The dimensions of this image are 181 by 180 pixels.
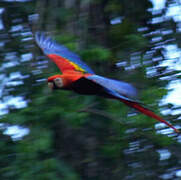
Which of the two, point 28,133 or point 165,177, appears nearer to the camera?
point 28,133

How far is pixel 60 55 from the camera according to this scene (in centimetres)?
379

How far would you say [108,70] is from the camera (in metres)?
3.80

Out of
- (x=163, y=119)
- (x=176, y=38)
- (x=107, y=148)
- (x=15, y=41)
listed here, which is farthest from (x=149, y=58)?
(x=15, y=41)

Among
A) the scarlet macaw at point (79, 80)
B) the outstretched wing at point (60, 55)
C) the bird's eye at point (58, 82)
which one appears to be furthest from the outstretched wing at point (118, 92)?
the outstretched wing at point (60, 55)

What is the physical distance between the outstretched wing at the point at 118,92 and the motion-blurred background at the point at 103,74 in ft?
0.30

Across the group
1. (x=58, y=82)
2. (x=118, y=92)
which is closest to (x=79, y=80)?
(x=58, y=82)

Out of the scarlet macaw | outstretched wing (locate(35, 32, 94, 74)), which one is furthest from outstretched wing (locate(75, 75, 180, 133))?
outstretched wing (locate(35, 32, 94, 74))

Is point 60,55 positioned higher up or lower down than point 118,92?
higher up

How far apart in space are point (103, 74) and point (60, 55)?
16.1 inches

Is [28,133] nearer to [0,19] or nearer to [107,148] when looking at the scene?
[107,148]

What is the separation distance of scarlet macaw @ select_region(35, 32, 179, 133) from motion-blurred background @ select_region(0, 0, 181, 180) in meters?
0.07

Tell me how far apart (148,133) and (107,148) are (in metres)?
0.36

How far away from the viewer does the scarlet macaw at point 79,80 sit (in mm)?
2885

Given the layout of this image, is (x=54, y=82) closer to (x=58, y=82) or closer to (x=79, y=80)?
(x=58, y=82)
